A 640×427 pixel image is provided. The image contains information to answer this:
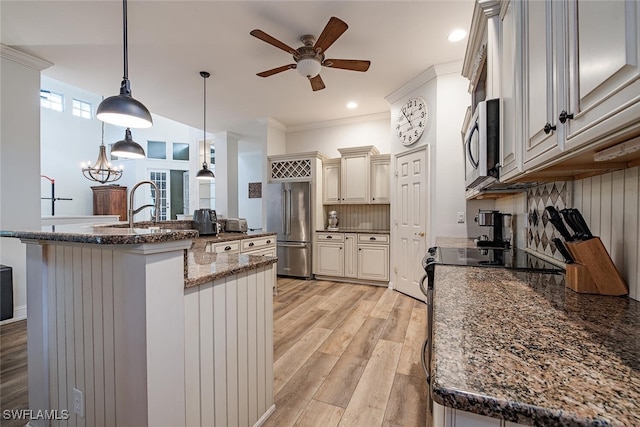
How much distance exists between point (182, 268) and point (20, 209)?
3058 mm

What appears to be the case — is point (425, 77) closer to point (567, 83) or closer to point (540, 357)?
point (567, 83)

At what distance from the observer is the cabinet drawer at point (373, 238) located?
13.8 feet

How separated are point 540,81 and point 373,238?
349 centimetres

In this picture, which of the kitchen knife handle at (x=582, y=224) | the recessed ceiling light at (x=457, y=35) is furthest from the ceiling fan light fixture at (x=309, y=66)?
the kitchen knife handle at (x=582, y=224)

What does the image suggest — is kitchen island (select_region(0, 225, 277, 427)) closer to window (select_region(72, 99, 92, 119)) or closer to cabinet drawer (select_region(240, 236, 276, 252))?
cabinet drawer (select_region(240, 236, 276, 252))

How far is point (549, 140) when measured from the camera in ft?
2.70

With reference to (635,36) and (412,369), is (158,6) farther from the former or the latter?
(412,369)

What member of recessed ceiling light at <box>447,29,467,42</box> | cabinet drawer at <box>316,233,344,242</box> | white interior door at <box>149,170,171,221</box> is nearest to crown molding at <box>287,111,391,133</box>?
recessed ceiling light at <box>447,29,467,42</box>

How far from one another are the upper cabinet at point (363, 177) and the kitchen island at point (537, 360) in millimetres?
3542

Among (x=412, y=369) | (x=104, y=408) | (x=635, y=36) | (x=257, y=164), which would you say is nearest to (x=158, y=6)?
(x=104, y=408)

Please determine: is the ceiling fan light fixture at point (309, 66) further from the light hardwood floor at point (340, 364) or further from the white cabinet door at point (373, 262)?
the white cabinet door at point (373, 262)

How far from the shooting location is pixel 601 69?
1.87ft

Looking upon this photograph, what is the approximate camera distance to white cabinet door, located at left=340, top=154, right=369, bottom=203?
4.51 meters

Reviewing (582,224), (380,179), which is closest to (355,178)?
(380,179)
